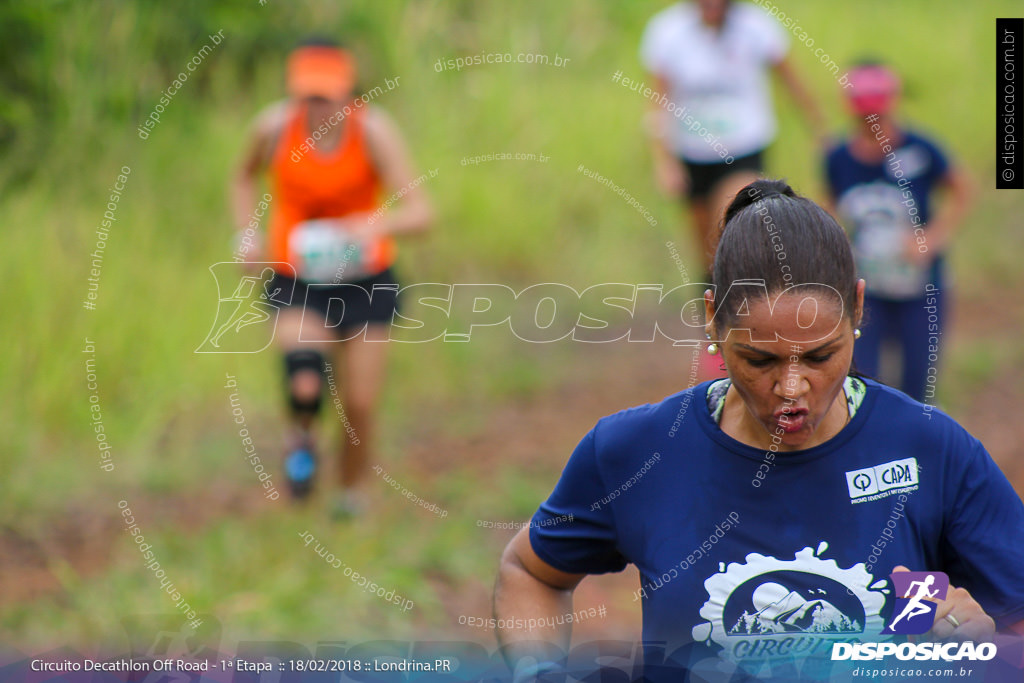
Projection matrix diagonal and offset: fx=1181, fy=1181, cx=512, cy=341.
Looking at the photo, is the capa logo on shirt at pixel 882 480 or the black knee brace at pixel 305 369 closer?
the capa logo on shirt at pixel 882 480

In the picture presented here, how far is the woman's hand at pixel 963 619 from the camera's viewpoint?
1.95m

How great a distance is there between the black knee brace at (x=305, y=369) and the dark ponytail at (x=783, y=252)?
10.3ft

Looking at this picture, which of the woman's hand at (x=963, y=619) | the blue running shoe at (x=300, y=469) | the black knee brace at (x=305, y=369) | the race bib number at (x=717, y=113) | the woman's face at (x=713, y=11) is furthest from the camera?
the race bib number at (x=717, y=113)

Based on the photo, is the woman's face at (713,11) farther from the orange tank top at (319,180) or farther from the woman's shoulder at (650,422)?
the woman's shoulder at (650,422)

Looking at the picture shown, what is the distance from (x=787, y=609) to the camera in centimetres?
200

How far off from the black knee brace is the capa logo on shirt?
11.1 feet

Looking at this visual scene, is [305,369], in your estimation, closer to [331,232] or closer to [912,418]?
[331,232]

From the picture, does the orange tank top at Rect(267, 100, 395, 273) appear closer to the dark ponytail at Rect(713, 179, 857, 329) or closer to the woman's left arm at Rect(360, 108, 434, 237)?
the woman's left arm at Rect(360, 108, 434, 237)

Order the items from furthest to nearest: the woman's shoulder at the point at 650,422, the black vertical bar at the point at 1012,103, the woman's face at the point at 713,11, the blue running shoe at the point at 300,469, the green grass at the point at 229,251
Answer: the woman's face at the point at 713,11, the black vertical bar at the point at 1012,103, the blue running shoe at the point at 300,469, the green grass at the point at 229,251, the woman's shoulder at the point at 650,422

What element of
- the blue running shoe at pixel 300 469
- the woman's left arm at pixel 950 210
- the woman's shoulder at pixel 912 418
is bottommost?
the blue running shoe at pixel 300 469

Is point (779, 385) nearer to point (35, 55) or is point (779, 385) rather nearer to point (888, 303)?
point (888, 303)

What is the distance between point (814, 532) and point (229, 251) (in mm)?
5652

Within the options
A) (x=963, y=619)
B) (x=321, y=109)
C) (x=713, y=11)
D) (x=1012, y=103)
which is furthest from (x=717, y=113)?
(x=963, y=619)

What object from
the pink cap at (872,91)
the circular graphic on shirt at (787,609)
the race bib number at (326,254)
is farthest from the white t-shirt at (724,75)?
the circular graphic on shirt at (787,609)
